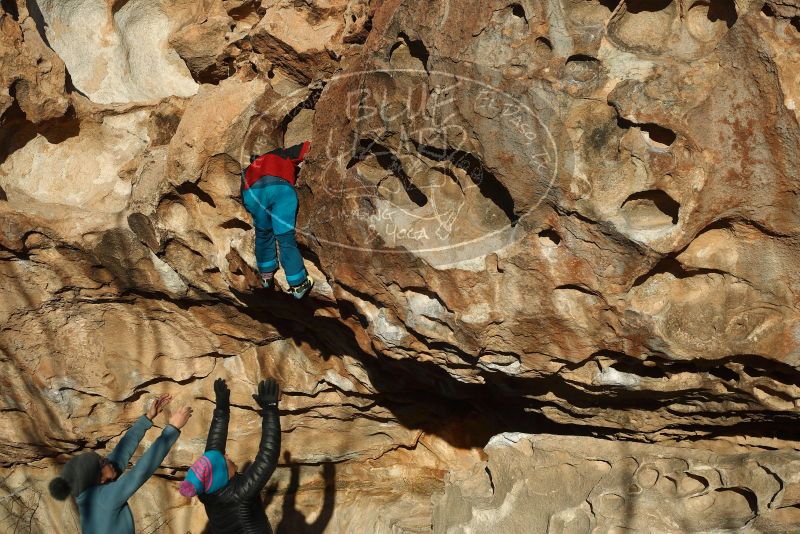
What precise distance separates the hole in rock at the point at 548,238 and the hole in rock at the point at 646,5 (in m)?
0.88

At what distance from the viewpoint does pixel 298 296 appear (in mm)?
3676

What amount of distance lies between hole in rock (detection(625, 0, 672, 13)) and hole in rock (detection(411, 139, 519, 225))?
80cm

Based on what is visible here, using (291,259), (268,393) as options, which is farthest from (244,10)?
(268,393)

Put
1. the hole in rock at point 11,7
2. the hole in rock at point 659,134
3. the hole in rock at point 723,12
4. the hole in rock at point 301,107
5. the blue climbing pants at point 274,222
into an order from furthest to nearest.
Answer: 1. the hole in rock at point 11,7
2. the hole in rock at point 301,107
3. the blue climbing pants at point 274,222
4. the hole in rock at point 659,134
5. the hole in rock at point 723,12

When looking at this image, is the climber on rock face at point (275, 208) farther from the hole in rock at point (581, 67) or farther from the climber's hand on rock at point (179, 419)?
the hole in rock at point (581, 67)

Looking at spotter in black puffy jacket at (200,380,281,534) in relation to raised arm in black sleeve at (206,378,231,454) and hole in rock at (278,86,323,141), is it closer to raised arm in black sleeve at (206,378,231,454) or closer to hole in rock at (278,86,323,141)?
raised arm in black sleeve at (206,378,231,454)

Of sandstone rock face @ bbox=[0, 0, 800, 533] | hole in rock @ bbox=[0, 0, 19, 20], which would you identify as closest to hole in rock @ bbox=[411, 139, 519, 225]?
sandstone rock face @ bbox=[0, 0, 800, 533]

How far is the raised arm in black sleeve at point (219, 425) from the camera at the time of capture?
3.86m

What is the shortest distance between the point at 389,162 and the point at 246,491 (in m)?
1.73

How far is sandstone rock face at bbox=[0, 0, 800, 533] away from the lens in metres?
2.85

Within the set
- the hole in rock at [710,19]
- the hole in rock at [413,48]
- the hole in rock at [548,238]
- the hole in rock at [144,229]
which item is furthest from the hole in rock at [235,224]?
the hole in rock at [710,19]

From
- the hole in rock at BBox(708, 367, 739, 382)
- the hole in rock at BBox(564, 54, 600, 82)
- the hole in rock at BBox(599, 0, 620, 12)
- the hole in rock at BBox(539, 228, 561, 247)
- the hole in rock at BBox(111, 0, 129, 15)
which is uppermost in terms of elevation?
the hole in rock at BBox(599, 0, 620, 12)

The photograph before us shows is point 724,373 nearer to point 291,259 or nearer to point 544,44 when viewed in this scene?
point 544,44

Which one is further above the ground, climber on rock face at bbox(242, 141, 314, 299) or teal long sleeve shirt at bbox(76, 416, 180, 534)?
climber on rock face at bbox(242, 141, 314, 299)
